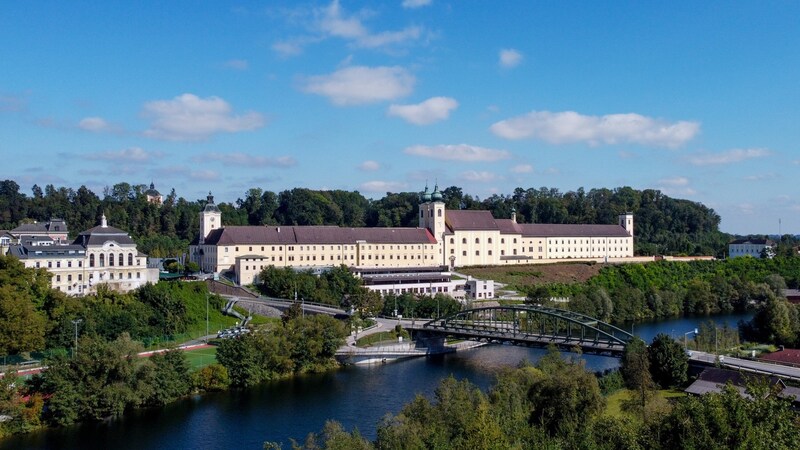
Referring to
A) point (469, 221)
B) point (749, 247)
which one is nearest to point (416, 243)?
point (469, 221)

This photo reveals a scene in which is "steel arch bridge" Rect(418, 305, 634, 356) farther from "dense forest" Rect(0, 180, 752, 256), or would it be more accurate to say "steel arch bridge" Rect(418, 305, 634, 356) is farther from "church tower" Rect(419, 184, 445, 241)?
"dense forest" Rect(0, 180, 752, 256)

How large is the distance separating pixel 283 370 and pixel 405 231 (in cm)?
2734

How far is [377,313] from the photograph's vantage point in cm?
4278

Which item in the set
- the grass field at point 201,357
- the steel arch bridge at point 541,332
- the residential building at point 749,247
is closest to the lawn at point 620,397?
the steel arch bridge at point 541,332

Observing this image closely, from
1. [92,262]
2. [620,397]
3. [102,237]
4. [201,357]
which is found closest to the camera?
[620,397]

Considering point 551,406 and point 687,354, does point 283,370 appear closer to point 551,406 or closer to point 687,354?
point 551,406

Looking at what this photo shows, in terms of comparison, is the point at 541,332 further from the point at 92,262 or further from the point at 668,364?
the point at 92,262

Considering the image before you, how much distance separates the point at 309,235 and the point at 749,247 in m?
55.9

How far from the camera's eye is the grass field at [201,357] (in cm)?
2940

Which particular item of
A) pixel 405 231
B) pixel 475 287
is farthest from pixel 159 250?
pixel 475 287

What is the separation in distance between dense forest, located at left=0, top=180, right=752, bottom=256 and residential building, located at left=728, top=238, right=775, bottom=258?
117 centimetres

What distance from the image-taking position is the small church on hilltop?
160ft

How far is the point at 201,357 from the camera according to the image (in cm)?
3053

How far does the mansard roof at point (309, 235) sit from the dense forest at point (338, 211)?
34.1 feet
